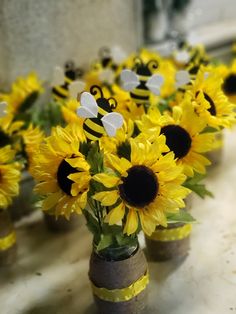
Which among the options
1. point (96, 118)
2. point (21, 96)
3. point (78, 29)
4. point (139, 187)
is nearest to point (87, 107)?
point (96, 118)

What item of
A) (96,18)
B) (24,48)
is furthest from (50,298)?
(96,18)

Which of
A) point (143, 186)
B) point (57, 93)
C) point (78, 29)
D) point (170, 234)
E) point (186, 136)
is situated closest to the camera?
point (143, 186)

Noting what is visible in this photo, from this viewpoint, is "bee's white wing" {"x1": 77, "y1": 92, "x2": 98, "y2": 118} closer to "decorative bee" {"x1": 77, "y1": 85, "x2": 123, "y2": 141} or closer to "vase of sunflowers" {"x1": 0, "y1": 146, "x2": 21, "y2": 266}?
"decorative bee" {"x1": 77, "y1": 85, "x2": 123, "y2": 141}

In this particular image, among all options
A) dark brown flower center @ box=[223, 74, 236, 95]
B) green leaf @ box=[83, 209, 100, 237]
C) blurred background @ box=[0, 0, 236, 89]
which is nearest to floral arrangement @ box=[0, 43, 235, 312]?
green leaf @ box=[83, 209, 100, 237]

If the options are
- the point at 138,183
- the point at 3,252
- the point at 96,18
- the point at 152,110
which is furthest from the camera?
the point at 96,18

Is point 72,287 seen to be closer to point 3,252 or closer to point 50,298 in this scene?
point 50,298

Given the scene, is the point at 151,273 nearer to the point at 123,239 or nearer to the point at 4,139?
the point at 123,239
